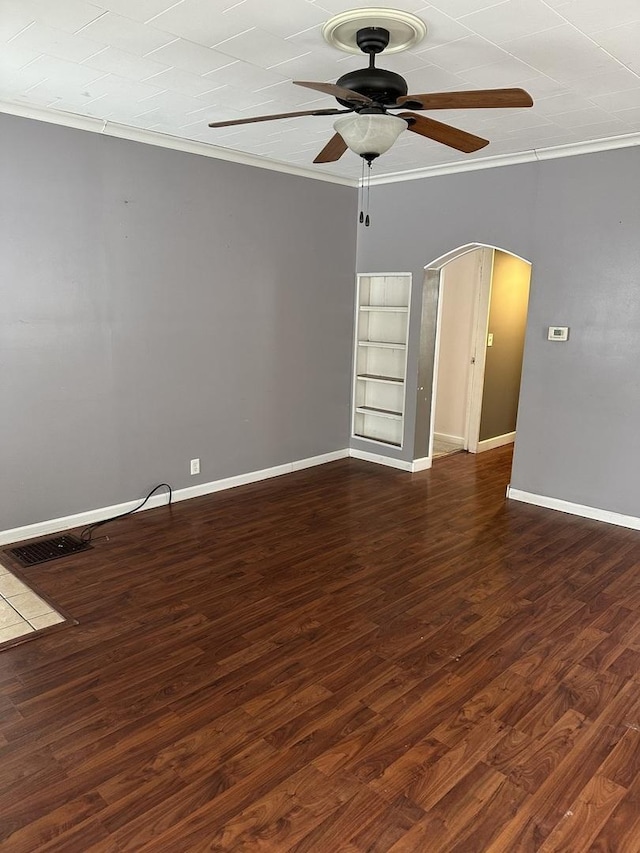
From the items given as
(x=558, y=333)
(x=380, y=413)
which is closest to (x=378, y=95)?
(x=558, y=333)

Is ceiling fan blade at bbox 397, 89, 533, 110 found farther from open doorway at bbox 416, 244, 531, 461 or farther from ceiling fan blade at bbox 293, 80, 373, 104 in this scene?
open doorway at bbox 416, 244, 531, 461

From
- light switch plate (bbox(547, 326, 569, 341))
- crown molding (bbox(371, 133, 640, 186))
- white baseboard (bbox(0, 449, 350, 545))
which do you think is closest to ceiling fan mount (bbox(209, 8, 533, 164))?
crown molding (bbox(371, 133, 640, 186))

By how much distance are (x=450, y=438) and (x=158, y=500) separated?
11.4 feet

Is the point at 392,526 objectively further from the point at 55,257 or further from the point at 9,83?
the point at 9,83

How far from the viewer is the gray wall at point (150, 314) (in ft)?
12.2

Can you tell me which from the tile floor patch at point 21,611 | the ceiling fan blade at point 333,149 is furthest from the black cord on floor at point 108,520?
the ceiling fan blade at point 333,149

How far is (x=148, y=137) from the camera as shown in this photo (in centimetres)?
409

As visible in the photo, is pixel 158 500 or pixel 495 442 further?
pixel 495 442

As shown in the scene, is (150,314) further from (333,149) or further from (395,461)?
(395,461)

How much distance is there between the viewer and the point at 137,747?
2141mm

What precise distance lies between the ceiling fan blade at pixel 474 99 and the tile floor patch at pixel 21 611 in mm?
2865

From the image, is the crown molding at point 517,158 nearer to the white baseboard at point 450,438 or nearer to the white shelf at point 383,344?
the white shelf at point 383,344

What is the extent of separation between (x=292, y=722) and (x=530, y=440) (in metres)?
3.25

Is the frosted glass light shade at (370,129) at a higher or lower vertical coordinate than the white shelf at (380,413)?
higher
